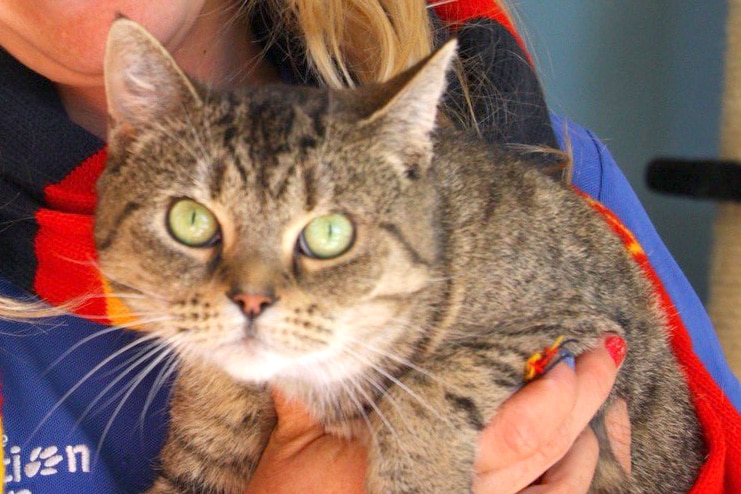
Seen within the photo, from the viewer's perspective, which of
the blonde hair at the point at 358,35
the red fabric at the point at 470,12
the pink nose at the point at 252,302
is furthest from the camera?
the red fabric at the point at 470,12

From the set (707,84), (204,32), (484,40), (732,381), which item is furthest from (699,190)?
(204,32)

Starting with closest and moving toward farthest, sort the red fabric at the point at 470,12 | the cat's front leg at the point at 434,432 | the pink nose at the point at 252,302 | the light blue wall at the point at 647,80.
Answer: the pink nose at the point at 252,302 → the cat's front leg at the point at 434,432 → the red fabric at the point at 470,12 → the light blue wall at the point at 647,80

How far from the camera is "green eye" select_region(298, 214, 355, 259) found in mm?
1053

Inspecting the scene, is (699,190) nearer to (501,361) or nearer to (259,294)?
(501,361)

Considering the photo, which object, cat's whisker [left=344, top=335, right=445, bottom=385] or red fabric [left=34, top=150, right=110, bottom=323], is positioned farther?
red fabric [left=34, top=150, right=110, bottom=323]

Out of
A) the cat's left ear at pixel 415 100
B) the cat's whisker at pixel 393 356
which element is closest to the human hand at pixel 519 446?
the cat's whisker at pixel 393 356

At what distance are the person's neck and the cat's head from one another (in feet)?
1.53

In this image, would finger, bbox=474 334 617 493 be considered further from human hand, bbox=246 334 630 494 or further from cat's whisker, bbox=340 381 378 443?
cat's whisker, bbox=340 381 378 443

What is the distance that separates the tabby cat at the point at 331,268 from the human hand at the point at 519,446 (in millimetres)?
31

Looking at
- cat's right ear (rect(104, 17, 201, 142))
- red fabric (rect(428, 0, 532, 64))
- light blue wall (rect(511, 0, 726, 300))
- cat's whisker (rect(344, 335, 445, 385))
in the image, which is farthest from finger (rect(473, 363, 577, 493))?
light blue wall (rect(511, 0, 726, 300))

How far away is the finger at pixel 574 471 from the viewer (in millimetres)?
1166

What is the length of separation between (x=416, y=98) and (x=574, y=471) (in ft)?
1.90

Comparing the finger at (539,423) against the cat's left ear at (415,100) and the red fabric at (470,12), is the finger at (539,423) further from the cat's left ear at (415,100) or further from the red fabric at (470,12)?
the red fabric at (470,12)

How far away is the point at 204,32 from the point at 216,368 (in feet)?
2.42
